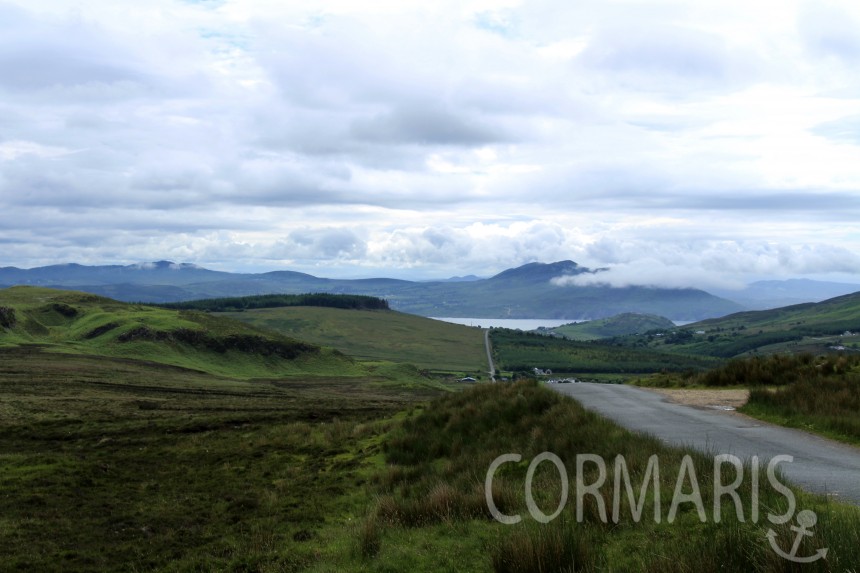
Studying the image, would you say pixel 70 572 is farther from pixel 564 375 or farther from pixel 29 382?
pixel 564 375

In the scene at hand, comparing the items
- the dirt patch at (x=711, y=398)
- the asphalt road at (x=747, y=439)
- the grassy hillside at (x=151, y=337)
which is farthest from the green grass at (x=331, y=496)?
the grassy hillside at (x=151, y=337)

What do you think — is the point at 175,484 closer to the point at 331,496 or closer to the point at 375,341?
the point at 331,496

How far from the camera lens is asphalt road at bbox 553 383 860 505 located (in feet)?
32.9

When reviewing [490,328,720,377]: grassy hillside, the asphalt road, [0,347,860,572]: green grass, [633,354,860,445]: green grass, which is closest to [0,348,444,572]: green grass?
[0,347,860,572]: green grass

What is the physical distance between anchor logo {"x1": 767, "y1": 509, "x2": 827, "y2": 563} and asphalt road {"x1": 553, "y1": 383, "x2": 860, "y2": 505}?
2590mm

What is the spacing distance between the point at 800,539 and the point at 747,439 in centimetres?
875

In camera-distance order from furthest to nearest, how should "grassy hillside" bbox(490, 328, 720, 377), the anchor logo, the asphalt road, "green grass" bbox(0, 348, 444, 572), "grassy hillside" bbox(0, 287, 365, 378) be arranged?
"grassy hillside" bbox(490, 328, 720, 377) < "grassy hillside" bbox(0, 287, 365, 378) < "green grass" bbox(0, 348, 444, 572) < the asphalt road < the anchor logo

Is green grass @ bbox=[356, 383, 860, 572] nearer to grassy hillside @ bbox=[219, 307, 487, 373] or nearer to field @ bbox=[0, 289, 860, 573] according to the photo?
field @ bbox=[0, 289, 860, 573]

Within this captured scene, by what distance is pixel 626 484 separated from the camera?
30.8 feet

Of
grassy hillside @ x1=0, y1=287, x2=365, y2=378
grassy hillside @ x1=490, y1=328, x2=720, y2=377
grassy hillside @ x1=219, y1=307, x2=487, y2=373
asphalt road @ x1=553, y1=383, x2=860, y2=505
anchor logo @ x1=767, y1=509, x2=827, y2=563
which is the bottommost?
grassy hillside @ x1=490, y1=328, x2=720, y2=377

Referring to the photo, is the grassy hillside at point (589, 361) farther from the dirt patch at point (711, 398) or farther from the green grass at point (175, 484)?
the green grass at point (175, 484)

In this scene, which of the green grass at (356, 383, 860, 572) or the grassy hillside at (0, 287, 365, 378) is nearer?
the green grass at (356, 383, 860, 572)

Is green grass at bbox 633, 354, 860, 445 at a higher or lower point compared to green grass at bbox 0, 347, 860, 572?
higher

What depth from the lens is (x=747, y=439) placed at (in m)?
13.9
